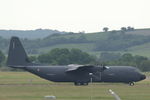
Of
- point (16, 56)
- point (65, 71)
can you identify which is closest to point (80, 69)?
point (65, 71)

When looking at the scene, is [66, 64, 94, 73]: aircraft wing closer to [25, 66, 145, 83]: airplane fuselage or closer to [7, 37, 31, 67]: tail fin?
[25, 66, 145, 83]: airplane fuselage

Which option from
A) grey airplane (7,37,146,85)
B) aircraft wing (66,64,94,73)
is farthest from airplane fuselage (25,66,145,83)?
aircraft wing (66,64,94,73)

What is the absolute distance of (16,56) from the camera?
269 feet

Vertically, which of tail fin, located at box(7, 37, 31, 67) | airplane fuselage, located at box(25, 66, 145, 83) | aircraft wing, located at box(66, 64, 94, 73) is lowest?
airplane fuselage, located at box(25, 66, 145, 83)

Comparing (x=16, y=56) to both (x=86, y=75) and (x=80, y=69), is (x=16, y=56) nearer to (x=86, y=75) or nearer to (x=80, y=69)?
(x=80, y=69)

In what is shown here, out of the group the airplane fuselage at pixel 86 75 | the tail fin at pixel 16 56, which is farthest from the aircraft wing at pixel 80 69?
the tail fin at pixel 16 56

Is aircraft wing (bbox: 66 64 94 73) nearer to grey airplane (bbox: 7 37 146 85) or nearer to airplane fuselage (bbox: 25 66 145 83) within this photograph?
grey airplane (bbox: 7 37 146 85)

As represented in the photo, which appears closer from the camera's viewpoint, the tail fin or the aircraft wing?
the tail fin

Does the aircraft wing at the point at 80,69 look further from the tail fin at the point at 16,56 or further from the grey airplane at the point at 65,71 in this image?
the tail fin at the point at 16,56

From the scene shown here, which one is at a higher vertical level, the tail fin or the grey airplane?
the tail fin

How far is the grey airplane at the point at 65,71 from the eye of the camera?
81938 millimetres

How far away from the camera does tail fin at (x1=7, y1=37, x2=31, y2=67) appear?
3226 inches

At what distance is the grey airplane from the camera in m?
81.9

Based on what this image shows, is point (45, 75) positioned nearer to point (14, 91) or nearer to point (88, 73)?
point (88, 73)
